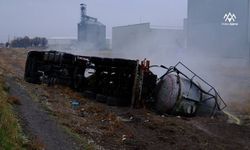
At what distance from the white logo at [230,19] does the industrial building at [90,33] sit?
28377 mm

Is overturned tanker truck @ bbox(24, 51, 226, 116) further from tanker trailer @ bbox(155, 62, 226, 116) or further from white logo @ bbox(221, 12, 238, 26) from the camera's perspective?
white logo @ bbox(221, 12, 238, 26)

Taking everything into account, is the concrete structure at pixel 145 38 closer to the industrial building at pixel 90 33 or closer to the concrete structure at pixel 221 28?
the concrete structure at pixel 221 28

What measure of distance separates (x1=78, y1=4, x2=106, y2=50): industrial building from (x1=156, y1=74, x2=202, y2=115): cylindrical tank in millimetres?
59419

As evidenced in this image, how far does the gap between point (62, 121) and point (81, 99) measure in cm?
633

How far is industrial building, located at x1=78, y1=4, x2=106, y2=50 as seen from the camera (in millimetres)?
79438

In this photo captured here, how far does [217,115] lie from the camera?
19516 millimetres

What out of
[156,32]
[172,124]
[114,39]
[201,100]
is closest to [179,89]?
[201,100]

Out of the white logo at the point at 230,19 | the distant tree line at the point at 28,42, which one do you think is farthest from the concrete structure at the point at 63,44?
the white logo at the point at 230,19

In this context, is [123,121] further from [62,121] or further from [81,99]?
[81,99]

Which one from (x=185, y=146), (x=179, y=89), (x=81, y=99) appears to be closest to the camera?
(x=185, y=146)

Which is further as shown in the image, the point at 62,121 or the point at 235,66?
the point at 235,66

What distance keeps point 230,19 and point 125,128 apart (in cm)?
4300

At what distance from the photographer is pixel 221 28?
54438 mm

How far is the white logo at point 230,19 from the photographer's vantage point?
54.3 metres
